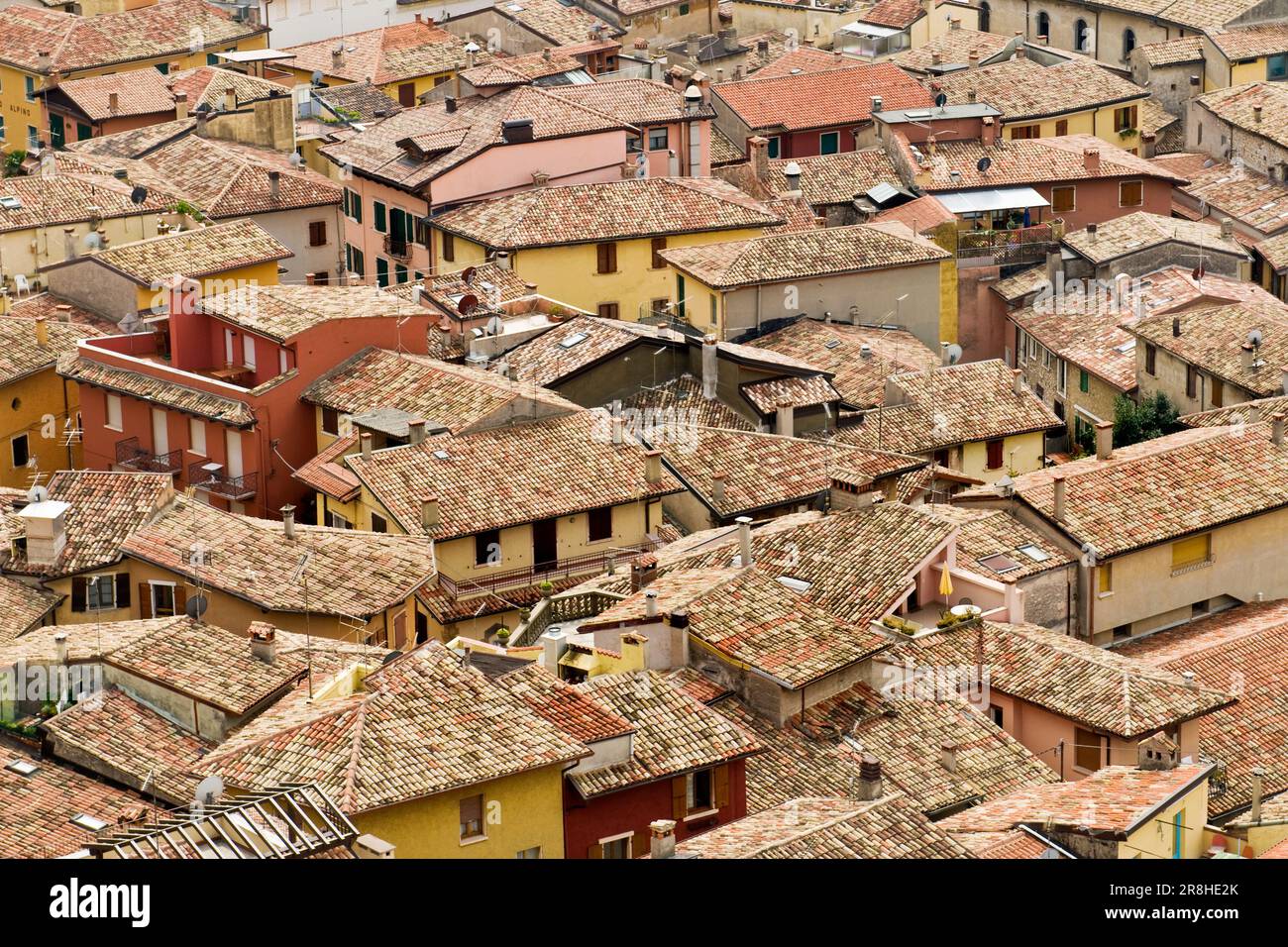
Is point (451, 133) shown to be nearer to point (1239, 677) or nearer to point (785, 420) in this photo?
point (785, 420)

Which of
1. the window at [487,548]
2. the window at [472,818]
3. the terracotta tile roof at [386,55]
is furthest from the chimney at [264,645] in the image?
the terracotta tile roof at [386,55]

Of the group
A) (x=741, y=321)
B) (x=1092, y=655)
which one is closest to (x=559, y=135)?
(x=741, y=321)

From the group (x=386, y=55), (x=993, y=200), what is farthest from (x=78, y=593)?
(x=386, y=55)

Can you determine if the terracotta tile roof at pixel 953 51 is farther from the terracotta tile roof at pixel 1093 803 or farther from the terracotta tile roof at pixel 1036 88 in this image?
the terracotta tile roof at pixel 1093 803

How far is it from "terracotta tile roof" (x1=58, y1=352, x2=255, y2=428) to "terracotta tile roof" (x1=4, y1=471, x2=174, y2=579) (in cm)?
491

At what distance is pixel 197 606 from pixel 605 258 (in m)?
23.1

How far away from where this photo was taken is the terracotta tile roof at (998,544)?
39.4m

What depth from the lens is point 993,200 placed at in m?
63.6

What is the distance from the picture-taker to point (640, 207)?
5878 centimetres

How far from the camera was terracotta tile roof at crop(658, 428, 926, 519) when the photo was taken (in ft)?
140

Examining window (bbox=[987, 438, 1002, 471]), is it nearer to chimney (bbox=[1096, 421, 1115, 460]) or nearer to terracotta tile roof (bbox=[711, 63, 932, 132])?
chimney (bbox=[1096, 421, 1115, 460])

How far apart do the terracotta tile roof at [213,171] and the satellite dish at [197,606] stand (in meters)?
25.4

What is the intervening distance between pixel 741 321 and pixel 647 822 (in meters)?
28.5
